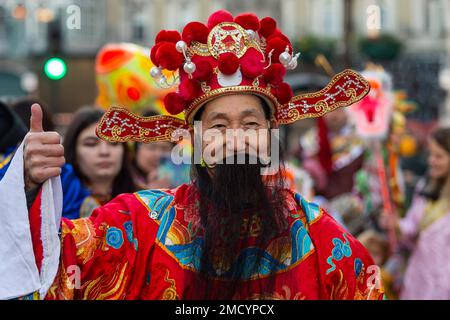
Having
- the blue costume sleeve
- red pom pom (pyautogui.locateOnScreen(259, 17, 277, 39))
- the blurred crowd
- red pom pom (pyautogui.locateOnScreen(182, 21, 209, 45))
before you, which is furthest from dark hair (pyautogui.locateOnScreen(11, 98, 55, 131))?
red pom pom (pyautogui.locateOnScreen(259, 17, 277, 39))

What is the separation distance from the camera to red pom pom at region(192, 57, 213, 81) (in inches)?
118

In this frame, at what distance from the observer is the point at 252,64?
301cm

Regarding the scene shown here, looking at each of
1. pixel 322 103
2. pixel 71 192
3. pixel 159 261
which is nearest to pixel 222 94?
pixel 322 103

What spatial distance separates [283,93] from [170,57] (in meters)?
0.40

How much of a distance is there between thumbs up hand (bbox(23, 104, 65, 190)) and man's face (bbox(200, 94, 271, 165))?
0.52 meters

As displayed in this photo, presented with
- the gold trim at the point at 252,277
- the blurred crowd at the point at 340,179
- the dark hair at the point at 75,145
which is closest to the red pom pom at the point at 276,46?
the gold trim at the point at 252,277

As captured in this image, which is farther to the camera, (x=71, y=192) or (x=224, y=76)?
(x=71, y=192)

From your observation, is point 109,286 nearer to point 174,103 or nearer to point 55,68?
point 174,103

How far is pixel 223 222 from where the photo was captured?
2891 millimetres

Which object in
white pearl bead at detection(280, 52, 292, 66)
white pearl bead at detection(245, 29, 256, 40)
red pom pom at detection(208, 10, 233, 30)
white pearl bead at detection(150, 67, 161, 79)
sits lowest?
white pearl bead at detection(150, 67, 161, 79)

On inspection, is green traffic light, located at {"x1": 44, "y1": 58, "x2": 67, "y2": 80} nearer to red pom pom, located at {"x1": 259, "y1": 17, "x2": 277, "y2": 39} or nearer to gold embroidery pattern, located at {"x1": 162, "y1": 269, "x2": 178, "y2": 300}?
red pom pom, located at {"x1": 259, "y1": 17, "x2": 277, "y2": 39}

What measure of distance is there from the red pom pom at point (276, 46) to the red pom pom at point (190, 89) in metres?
0.28

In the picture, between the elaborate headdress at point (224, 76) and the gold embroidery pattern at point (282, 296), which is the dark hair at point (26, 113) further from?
Result: the gold embroidery pattern at point (282, 296)
